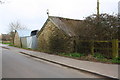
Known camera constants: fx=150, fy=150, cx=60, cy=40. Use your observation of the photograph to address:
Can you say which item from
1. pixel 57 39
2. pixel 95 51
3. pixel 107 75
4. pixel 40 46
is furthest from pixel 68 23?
pixel 107 75

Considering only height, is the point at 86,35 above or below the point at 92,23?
below

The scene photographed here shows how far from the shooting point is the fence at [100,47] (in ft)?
37.3

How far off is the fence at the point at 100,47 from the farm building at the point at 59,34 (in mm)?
1244

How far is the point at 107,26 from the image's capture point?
12820 millimetres

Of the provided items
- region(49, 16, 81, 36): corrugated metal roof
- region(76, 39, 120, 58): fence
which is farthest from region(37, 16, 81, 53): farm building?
region(76, 39, 120, 58): fence

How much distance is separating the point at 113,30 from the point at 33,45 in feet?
53.0

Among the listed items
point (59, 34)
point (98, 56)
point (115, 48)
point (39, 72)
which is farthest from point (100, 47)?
point (39, 72)

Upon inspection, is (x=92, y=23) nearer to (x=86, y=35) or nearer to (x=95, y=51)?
(x=86, y=35)

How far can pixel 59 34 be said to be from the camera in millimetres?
17016

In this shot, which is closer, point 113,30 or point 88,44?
point 113,30

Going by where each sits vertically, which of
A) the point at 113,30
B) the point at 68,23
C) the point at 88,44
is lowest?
the point at 88,44

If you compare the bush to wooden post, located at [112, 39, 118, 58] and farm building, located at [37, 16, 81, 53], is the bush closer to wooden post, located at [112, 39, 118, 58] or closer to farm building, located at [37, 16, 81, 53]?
wooden post, located at [112, 39, 118, 58]

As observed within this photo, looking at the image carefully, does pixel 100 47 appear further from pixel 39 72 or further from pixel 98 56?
pixel 39 72

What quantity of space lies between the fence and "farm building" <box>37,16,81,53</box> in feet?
4.08
